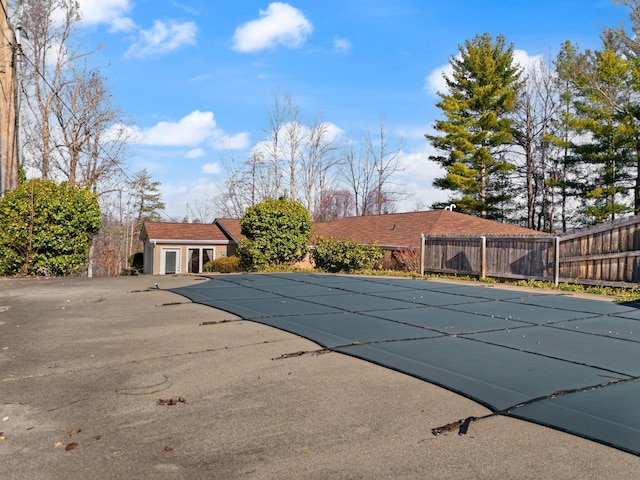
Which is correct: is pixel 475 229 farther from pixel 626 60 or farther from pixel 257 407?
pixel 257 407

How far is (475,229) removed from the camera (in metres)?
22.5

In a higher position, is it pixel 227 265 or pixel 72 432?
pixel 227 265

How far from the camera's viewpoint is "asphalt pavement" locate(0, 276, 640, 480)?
2641 mm

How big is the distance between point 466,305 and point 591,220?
24501 mm

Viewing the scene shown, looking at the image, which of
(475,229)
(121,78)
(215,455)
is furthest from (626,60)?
(215,455)

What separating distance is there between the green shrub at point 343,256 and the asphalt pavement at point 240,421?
11.8 metres

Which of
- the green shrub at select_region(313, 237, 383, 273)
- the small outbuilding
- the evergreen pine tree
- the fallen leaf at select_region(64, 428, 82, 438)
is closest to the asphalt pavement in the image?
the fallen leaf at select_region(64, 428, 82, 438)

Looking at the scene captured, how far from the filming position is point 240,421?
3.30m

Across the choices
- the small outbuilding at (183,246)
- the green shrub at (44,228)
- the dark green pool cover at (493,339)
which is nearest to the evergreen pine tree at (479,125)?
the small outbuilding at (183,246)

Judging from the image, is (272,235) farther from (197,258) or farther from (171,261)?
(171,261)

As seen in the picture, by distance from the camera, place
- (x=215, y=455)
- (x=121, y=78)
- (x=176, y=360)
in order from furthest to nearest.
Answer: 1. (x=121, y=78)
2. (x=176, y=360)
3. (x=215, y=455)

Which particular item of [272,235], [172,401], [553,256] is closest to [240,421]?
[172,401]

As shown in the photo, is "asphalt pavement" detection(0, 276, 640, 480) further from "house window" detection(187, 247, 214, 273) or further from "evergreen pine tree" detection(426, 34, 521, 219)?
"evergreen pine tree" detection(426, 34, 521, 219)

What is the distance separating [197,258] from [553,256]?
1911 cm
